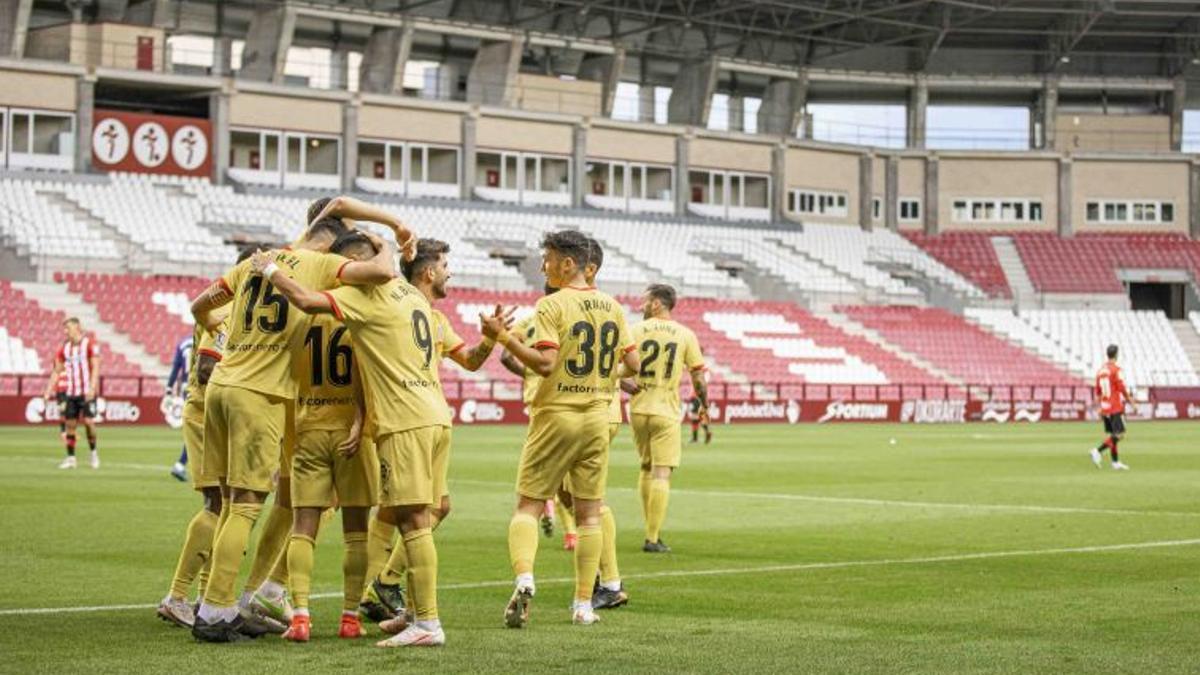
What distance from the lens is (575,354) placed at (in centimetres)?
1282

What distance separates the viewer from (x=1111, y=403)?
34000 millimetres

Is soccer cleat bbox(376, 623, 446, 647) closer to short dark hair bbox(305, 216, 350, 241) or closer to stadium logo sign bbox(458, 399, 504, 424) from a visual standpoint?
short dark hair bbox(305, 216, 350, 241)

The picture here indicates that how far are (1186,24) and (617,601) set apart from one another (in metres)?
77.6

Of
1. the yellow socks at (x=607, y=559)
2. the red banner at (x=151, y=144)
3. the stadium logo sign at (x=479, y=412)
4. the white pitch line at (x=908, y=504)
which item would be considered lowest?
Answer: the white pitch line at (x=908, y=504)

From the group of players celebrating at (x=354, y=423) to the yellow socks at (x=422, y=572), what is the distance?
11mm

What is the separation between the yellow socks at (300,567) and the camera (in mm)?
11375

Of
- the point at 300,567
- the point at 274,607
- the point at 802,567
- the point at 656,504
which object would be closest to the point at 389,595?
the point at 274,607

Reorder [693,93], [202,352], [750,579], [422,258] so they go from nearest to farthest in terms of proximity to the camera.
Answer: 1. [422,258]
2. [202,352]
3. [750,579]
4. [693,93]

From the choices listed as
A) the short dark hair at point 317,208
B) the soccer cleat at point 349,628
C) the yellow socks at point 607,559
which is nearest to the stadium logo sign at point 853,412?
the yellow socks at point 607,559

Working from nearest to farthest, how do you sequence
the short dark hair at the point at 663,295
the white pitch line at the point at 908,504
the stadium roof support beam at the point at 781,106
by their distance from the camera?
the short dark hair at the point at 663,295, the white pitch line at the point at 908,504, the stadium roof support beam at the point at 781,106

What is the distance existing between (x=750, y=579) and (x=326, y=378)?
4.86 m

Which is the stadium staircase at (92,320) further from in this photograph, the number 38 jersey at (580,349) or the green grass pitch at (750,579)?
the number 38 jersey at (580,349)

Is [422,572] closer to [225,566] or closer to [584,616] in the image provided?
[225,566]

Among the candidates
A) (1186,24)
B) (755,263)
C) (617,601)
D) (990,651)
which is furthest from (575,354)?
(1186,24)
